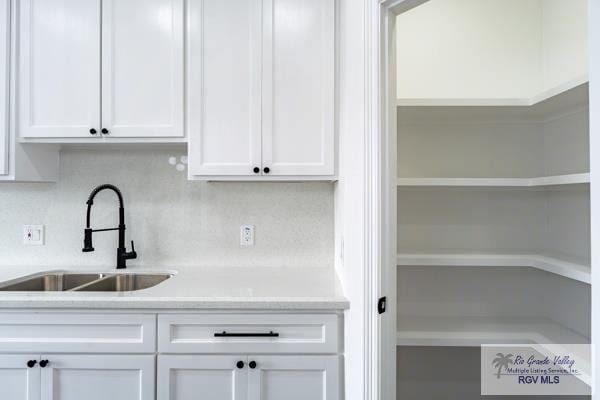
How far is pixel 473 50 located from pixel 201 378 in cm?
201

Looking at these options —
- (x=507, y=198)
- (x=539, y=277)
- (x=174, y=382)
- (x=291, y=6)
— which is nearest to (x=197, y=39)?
(x=291, y=6)

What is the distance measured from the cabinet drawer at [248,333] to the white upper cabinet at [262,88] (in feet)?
2.17

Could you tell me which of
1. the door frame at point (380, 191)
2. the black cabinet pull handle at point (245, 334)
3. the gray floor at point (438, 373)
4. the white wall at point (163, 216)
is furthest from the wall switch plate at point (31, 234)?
the gray floor at point (438, 373)

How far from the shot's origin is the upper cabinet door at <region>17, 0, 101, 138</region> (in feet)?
5.76

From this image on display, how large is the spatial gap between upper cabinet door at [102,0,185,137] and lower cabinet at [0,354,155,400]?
100 centimetres

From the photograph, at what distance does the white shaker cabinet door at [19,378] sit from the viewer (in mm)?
1430

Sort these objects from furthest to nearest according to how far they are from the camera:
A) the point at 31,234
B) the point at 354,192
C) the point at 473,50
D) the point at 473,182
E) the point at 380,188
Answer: the point at 31,234
the point at 473,50
the point at 473,182
the point at 354,192
the point at 380,188

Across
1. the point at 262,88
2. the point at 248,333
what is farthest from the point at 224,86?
the point at 248,333

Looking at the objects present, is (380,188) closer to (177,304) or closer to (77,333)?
(177,304)

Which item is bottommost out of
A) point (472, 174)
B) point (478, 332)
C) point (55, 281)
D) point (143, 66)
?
point (478, 332)

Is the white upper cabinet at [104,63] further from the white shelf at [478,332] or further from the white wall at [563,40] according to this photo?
the white wall at [563,40]

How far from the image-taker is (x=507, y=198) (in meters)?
1.88

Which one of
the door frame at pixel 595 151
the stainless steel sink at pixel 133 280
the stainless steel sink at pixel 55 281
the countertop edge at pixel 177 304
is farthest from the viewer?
the stainless steel sink at pixel 133 280

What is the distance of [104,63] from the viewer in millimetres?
1752
